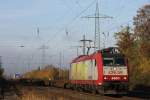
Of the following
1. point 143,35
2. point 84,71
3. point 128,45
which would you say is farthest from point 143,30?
point 84,71

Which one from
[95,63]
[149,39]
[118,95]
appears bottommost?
[118,95]

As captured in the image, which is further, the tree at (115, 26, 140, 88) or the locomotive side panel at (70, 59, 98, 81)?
the tree at (115, 26, 140, 88)

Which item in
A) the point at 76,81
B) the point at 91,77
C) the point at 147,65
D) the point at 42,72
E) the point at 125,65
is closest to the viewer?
the point at 125,65

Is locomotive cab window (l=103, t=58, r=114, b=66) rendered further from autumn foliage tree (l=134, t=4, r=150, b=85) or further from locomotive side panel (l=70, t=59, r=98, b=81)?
autumn foliage tree (l=134, t=4, r=150, b=85)

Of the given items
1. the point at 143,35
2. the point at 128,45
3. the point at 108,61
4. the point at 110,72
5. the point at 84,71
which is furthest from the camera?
the point at 128,45

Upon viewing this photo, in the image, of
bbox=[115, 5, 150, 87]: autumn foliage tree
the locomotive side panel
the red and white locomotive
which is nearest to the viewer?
the red and white locomotive

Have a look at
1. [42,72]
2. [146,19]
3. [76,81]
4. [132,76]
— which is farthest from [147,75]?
[42,72]

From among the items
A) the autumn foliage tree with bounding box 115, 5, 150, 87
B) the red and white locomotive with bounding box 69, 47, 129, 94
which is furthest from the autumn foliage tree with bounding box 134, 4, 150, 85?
the red and white locomotive with bounding box 69, 47, 129, 94

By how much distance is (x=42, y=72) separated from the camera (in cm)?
14462

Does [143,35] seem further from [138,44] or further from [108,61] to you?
[108,61]

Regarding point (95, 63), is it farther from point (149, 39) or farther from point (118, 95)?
point (149, 39)

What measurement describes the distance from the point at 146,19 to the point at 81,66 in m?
27.1

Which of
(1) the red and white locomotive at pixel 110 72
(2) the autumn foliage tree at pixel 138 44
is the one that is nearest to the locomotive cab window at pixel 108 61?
(1) the red and white locomotive at pixel 110 72

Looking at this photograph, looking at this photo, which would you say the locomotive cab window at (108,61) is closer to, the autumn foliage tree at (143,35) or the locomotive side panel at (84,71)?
the locomotive side panel at (84,71)
